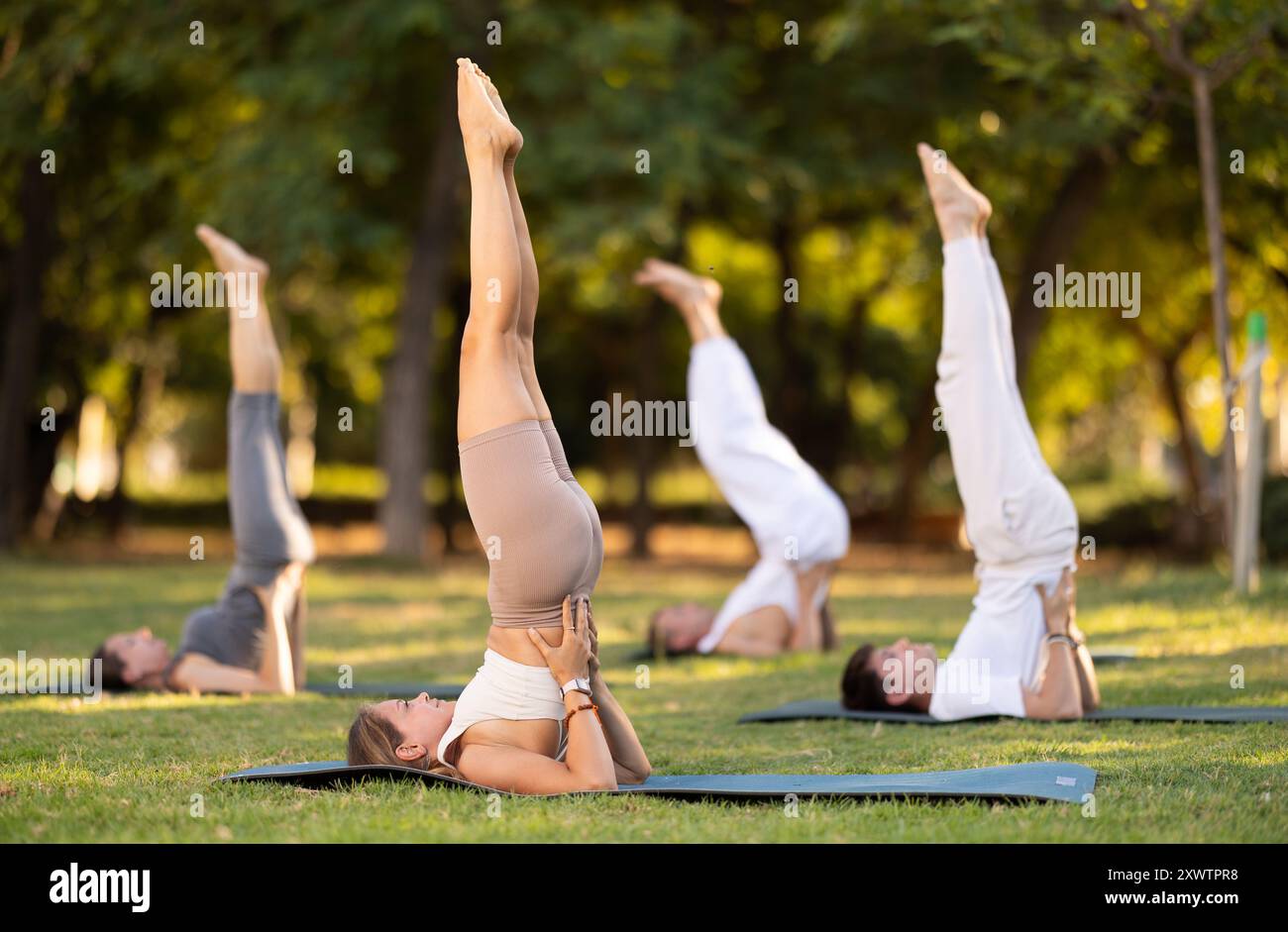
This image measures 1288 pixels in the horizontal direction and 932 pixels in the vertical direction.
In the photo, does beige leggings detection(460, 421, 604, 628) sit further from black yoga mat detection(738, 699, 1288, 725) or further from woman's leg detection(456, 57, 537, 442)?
black yoga mat detection(738, 699, 1288, 725)

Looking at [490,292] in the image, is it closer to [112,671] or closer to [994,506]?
[994,506]

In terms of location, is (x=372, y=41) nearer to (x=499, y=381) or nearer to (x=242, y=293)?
(x=242, y=293)

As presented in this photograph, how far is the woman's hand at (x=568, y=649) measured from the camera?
18.6 feet

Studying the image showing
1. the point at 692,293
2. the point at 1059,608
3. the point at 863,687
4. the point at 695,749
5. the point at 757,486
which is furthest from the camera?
the point at 757,486

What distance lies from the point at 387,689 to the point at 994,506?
13.1 ft

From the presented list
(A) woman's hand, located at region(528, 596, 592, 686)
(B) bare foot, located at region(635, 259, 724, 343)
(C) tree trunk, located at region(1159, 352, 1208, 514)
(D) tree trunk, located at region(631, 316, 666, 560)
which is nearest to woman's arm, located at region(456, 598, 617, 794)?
(A) woman's hand, located at region(528, 596, 592, 686)

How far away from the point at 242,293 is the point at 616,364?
1968 centimetres

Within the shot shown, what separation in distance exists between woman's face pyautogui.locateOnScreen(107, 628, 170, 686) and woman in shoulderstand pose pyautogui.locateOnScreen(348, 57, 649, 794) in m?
3.77

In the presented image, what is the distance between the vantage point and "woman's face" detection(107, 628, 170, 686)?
9.19 meters

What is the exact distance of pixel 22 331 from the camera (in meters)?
21.3

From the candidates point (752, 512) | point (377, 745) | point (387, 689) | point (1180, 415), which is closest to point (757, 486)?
point (752, 512)

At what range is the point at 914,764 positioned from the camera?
649cm

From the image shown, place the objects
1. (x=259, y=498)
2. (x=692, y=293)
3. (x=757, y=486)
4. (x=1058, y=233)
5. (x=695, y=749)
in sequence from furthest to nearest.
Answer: (x=1058, y=233), (x=757, y=486), (x=692, y=293), (x=259, y=498), (x=695, y=749)
